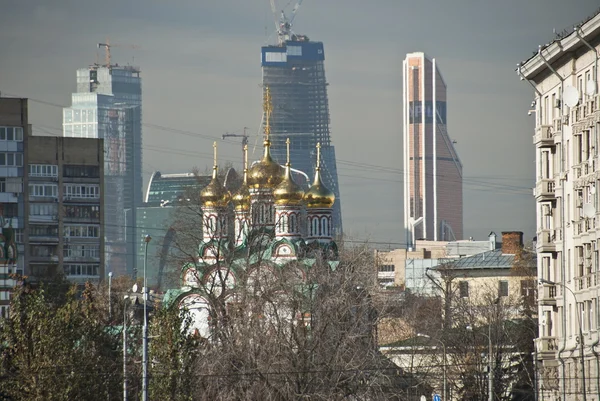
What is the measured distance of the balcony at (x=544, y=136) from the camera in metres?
71.8

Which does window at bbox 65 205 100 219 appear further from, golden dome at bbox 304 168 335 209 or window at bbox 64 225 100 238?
golden dome at bbox 304 168 335 209

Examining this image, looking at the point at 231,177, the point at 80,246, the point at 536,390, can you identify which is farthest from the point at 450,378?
the point at 80,246

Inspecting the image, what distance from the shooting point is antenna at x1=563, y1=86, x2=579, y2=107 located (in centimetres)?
6625

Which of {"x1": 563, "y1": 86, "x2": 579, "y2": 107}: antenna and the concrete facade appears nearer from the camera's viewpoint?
{"x1": 563, "y1": 86, "x2": 579, "y2": 107}: antenna

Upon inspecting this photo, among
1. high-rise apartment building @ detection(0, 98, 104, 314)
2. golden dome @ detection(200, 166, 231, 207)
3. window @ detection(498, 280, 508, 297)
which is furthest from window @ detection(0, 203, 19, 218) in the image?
window @ detection(498, 280, 508, 297)

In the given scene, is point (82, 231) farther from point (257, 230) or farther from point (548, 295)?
point (548, 295)

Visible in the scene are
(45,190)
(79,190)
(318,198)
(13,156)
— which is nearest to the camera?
(318,198)

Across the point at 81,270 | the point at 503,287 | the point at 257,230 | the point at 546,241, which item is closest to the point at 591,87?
the point at 546,241

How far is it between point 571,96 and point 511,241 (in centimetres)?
5644

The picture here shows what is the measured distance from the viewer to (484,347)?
291 feet

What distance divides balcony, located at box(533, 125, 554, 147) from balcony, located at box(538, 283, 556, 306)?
502cm

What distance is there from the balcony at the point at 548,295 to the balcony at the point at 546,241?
133 cm

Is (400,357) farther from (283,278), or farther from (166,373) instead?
(166,373)

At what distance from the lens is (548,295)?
71.9m
